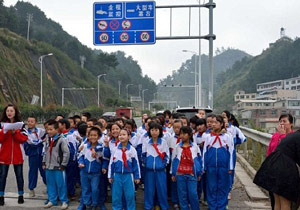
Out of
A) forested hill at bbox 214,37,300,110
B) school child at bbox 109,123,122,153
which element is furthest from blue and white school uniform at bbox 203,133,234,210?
forested hill at bbox 214,37,300,110

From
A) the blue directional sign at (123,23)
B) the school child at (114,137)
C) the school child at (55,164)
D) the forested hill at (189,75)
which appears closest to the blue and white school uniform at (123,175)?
the school child at (114,137)

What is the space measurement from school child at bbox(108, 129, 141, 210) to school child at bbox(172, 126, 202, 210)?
0.65 meters

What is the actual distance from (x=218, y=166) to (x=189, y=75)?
156693 mm

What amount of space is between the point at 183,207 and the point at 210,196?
51cm

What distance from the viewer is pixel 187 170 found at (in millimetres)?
5512

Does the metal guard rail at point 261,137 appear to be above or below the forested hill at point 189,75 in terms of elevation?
below

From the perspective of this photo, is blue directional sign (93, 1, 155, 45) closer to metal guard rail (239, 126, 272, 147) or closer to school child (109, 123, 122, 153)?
metal guard rail (239, 126, 272, 147)

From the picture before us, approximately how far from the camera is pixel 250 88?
87.3m

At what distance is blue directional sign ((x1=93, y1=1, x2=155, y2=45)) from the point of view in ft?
45.3

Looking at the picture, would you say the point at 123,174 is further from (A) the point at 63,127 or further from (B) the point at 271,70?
(B) the point at 271,70

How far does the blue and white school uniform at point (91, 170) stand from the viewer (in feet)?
19.0

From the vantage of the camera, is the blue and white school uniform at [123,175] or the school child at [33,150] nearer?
the blue and white school uniform at [123,175]

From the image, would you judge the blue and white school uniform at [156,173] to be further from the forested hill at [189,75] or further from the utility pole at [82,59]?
the forested hill at [189,75]

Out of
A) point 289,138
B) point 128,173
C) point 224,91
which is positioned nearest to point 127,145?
point 128,173
